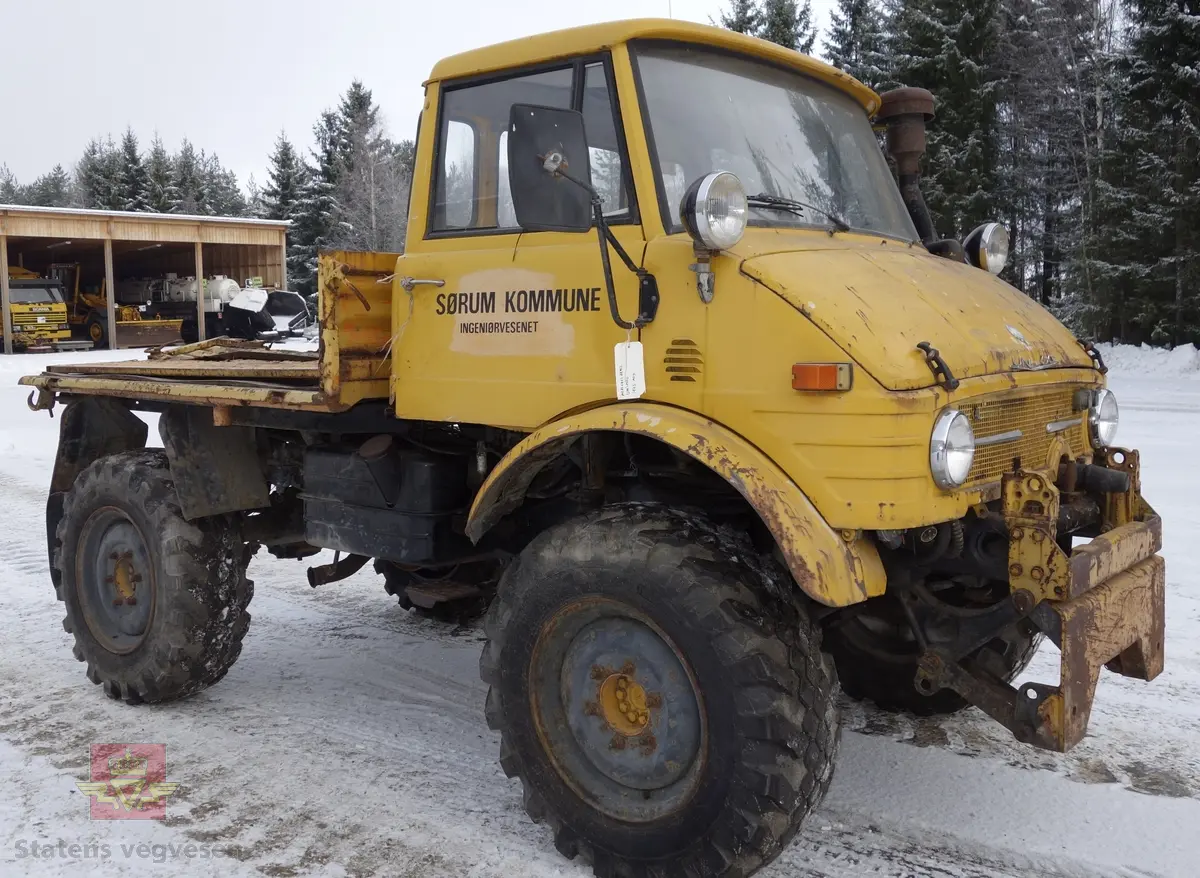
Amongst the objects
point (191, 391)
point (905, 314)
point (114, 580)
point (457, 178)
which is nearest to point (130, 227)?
point (114, 580)

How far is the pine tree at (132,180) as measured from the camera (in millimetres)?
53031

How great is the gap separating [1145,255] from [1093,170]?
2.78m

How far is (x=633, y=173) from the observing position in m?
3.56

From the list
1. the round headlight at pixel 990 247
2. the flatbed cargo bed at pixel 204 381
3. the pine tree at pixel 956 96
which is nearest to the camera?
the flatbed cargo bed at pixel 204 381

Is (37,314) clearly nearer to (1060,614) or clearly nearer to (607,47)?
(607,47)

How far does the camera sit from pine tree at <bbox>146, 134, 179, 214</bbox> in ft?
171

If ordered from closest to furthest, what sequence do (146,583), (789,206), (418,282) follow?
(789,206)
(418,282)
(146,583)

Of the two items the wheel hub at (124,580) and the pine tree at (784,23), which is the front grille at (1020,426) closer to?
the wheel hub at (124,580)

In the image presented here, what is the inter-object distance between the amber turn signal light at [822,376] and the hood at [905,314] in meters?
0.06

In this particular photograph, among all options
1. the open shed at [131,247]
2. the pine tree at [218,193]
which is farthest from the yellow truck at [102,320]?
the pine tree at [218,193]

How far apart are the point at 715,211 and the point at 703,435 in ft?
2.21

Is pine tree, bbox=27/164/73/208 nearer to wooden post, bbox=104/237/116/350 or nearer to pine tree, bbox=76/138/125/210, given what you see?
pine tree, bbox=76/138/125/210

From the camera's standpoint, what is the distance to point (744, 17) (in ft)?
110

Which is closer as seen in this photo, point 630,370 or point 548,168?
point 548,168
